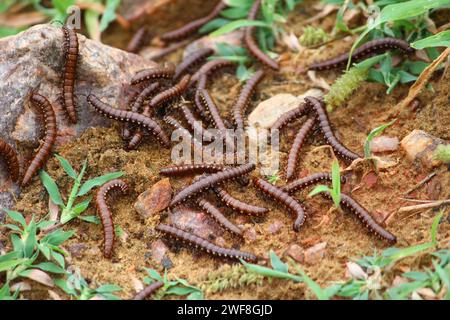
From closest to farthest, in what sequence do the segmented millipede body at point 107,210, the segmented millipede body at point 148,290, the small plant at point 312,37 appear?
the segmented millipede body at point 148,290
the segmented millipede body at point 107,210
the small plant at point 312,37

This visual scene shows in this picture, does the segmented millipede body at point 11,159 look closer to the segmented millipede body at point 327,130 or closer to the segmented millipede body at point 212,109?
the segmented millipede body at point 212,109

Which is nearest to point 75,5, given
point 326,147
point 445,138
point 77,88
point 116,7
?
point 116,7

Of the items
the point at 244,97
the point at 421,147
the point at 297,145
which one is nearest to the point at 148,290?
the point at 297,145

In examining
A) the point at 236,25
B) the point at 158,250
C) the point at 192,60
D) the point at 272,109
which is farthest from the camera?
the point at 192,60

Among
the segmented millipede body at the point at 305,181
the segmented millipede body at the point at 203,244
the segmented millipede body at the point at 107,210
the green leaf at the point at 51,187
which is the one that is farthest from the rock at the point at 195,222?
the green leaf at the point at 51,187

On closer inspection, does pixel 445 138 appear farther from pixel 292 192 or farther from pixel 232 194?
pixel 232 194

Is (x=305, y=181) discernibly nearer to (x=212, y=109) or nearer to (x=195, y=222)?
(x=195, y=222)
